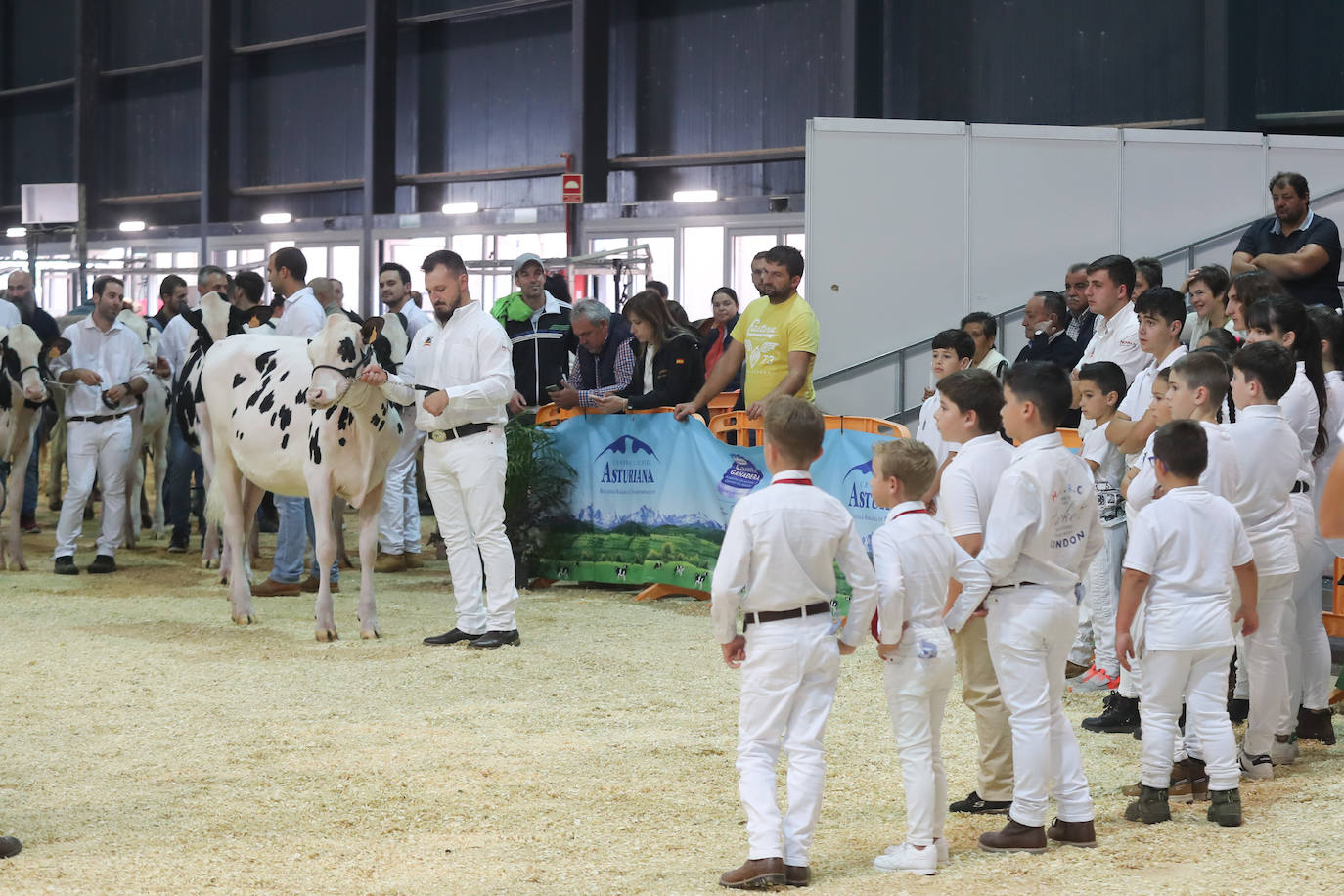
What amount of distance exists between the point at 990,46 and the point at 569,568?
31.6 feet

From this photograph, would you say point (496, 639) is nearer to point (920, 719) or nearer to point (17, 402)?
point (920, 719)

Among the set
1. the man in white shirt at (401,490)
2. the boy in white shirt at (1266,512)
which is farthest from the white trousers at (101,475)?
the boy in white shirt at (1266,512)

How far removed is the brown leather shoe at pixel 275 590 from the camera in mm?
10227

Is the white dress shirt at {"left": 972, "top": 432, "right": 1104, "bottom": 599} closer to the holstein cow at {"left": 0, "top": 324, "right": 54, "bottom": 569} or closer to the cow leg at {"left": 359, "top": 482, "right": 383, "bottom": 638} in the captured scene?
the cow leg at {"left": 359, "top": 482, "right": 383, "bottom": 638}

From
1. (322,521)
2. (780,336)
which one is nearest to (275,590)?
(322,521)

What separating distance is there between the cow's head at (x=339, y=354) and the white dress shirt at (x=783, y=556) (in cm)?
447

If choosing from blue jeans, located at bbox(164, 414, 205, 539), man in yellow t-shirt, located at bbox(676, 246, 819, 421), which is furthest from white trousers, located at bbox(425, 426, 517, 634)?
blue jeans, located at bbox(164, 414, 205, 539)

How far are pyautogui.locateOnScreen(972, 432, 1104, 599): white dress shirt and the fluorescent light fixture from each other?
14926 mm

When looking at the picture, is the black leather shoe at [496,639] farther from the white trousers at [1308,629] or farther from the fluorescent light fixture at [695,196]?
the fluorescent light fixture at [695,196]

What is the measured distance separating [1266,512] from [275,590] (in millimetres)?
6742

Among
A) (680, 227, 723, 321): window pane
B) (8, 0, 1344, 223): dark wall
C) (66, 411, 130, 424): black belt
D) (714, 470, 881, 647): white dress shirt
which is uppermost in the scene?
(8, 0, 1344, 223): dark wall

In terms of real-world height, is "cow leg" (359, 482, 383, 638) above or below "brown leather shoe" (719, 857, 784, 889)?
above

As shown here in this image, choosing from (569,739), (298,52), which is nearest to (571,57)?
(298,52)

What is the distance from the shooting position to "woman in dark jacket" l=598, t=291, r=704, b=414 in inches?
408
